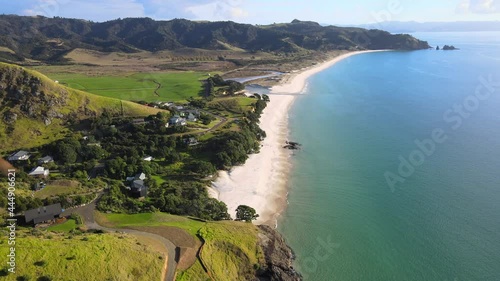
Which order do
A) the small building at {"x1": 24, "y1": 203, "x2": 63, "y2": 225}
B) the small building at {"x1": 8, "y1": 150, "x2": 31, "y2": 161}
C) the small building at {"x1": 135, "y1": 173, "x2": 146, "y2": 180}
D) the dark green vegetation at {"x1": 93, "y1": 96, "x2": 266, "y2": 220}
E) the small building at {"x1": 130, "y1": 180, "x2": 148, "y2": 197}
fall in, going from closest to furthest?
the small building at {"x1": 24, "y1": 203, "x2": 63, "y2": 225} < the dark green vegetation at {"x1": 93, "y1": 96, "x2": 266, "y2": 220} < the small building at {"x1": 130, "y1": 180, "x2": 148, "y2": 197} < the small building at {"x1": 135, "y1": 173, "x2": 146, "y2": 180} < the small building at {"x1": 8, "y1": 150, "x2": 31, "y2": 161}

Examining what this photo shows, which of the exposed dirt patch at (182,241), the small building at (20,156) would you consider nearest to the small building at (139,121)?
the small building at (20,156)

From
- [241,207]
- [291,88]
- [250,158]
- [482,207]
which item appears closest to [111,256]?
[241,207]

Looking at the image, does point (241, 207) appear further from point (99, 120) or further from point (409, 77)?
point (409, 77)

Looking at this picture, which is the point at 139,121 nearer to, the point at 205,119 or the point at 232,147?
the point at 205,119

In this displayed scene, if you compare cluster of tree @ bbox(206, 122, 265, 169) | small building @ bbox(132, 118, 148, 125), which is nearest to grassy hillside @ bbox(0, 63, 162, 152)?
small building @ bbox(132, 118, 148, 125)

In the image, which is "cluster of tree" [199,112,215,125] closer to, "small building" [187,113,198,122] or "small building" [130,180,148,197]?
"small building" [187,113,198,122]

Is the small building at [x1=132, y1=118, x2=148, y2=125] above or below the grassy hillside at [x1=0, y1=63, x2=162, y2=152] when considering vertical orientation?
below

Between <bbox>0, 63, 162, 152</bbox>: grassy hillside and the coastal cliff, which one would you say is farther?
<bbox>0, 63, 162, 152</bbox>: grassy hillside
